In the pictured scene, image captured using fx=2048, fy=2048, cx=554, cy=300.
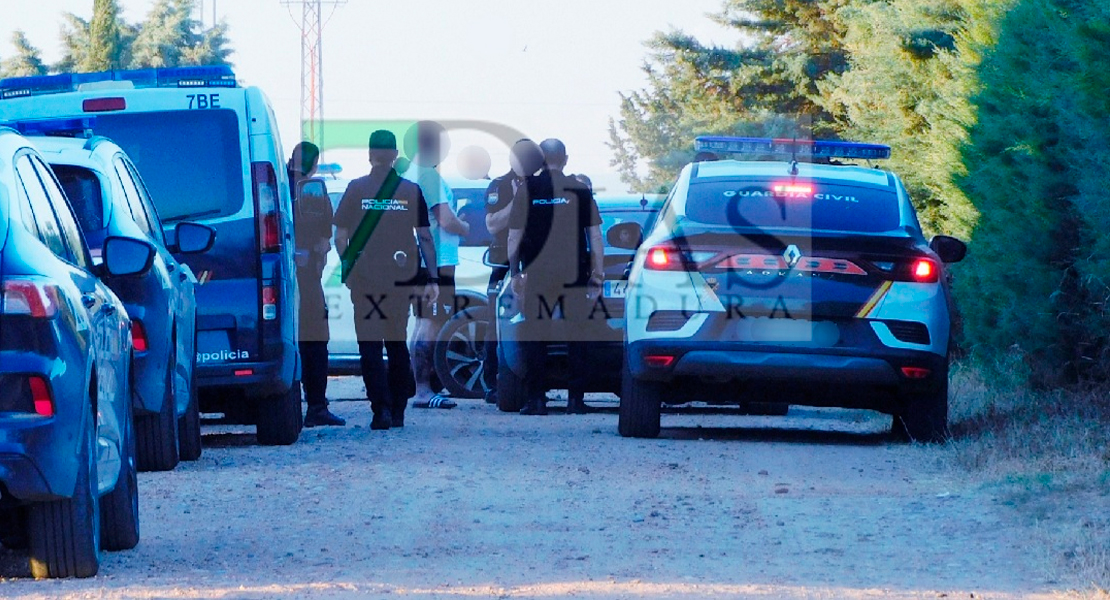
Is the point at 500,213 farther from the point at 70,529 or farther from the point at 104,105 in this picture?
the point at 70,529

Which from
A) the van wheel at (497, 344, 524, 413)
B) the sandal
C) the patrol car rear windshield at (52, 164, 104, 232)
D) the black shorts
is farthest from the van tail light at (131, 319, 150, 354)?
the sandal

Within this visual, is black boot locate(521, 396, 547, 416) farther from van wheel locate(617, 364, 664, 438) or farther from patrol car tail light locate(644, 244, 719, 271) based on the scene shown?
patrol car tail light locate(644, 244, 719, 271)

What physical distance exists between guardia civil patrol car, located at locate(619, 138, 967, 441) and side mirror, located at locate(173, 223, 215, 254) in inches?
94.4

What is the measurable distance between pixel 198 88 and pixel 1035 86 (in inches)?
187

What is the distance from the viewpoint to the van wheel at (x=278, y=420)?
1198cm

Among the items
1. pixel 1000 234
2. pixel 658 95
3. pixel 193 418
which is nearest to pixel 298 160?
pixel 193 418

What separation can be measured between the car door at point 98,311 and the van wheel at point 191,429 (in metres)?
3.24

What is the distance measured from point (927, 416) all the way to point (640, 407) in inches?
63.7

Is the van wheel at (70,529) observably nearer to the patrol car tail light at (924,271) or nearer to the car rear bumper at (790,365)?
the car rear bumper at (790,365)

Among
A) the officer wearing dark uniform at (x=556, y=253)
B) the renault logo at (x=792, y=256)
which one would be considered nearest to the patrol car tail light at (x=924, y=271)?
the renault logo at (x=792, y=256)

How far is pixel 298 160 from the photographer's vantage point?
46.1 feet

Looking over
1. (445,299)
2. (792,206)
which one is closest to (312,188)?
(445,299)

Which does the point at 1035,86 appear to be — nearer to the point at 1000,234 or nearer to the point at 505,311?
the point at 1000,234

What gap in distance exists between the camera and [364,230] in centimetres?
1297
